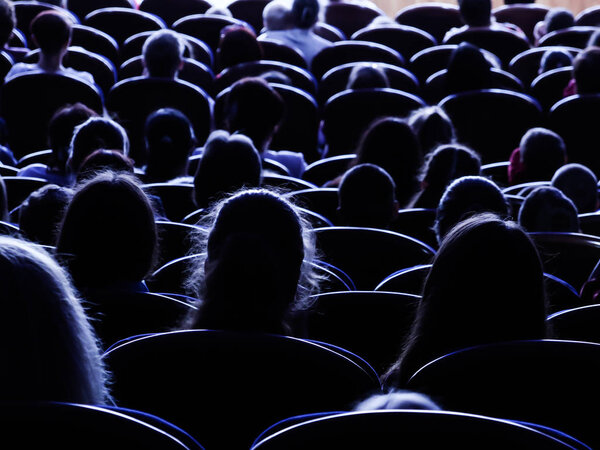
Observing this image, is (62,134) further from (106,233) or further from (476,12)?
(476,12)

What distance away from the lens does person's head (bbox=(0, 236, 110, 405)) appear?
5.24ft

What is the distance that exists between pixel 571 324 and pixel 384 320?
50cm

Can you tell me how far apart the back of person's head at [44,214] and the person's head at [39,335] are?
1.72 m

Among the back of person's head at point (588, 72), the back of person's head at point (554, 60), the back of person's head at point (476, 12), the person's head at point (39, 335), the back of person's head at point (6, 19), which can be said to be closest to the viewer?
the person's head at point (39, 335)

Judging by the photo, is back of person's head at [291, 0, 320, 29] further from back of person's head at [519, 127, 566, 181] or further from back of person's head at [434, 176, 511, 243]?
back of person's head at [434, 176, 511, 243]

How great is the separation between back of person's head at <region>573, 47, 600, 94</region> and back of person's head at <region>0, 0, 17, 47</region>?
3779 mm

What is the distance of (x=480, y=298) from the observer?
7.75ft

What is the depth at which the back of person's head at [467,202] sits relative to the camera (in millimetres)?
3611

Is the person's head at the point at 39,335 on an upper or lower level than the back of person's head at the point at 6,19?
upper

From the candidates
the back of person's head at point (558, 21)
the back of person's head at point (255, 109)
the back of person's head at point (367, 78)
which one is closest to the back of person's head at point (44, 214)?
the back of person's head at point (255, 109)

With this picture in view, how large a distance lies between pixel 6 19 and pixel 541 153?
374cm

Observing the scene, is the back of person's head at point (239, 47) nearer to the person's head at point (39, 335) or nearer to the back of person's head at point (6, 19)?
the back of person's head at point (6, 19)

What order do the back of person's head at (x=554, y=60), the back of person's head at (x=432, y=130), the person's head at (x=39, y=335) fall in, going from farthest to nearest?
1. the back of person's head at (x=554, y=60)
2. the back of person's head at (x=432, y=130)
3. the person's head at (x=39, y=335)

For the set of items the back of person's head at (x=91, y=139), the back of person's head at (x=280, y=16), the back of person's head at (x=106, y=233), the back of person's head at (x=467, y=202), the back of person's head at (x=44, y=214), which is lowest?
the back of person's head at (x=280, y=16)
